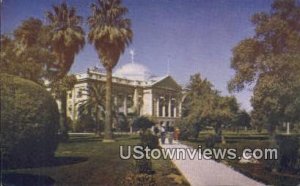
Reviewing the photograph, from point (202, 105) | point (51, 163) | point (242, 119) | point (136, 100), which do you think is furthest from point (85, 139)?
point (242, 119)

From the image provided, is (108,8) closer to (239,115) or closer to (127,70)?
(127,70)

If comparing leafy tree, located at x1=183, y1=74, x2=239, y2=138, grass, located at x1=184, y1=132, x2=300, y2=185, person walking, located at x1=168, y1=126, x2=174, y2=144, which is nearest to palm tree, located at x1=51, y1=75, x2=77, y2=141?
person walking, located at x1=168, y1=126, x2=174, y2=144

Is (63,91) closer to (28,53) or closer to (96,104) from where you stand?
(96,104)

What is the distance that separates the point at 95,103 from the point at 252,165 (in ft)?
11.7

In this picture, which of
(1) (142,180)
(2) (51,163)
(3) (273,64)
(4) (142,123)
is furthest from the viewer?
(2) (51,163)

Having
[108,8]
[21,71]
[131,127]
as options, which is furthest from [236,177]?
[21,71]

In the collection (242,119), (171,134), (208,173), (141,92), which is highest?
(141,92)

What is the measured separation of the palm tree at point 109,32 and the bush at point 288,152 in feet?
11.9

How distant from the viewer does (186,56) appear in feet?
31.3

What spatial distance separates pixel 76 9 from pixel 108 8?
739 millimetres

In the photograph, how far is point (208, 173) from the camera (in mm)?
9234

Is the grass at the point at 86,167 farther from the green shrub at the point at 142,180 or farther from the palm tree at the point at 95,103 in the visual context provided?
the palm tree at the point at 95,103

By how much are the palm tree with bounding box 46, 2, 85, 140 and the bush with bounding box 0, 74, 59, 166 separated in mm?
360

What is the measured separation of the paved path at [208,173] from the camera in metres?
9.16
